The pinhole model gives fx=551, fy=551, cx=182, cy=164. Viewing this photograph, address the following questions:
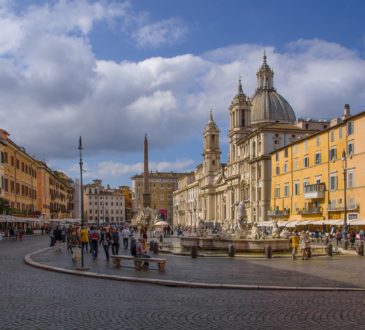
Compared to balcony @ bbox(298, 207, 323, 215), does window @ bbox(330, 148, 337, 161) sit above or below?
above

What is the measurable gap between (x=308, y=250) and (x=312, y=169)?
33.5 m

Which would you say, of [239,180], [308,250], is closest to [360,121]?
[308,250]

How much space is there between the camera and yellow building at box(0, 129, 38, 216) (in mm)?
55875

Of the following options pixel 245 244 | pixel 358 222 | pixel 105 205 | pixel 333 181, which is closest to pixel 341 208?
pixel 333 181

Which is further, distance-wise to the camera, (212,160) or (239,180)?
(212,160)

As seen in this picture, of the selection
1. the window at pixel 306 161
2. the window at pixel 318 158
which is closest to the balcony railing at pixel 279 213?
the window at pixel 306 161

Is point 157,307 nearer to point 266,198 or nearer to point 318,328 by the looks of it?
point 318,328

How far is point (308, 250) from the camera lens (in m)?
26.3

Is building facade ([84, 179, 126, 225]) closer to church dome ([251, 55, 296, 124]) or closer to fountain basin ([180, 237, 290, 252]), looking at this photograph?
church dome ([251, 55, 296, 124])

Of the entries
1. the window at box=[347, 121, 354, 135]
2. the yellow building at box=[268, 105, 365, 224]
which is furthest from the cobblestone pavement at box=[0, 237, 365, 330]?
the window at box=[347, 121, 354, 135]

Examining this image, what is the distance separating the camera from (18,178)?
62875 mm

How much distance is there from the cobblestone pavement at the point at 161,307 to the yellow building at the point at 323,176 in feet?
102

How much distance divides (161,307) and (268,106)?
311 feet

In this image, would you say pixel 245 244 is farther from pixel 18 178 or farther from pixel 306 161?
pixel 18 178
